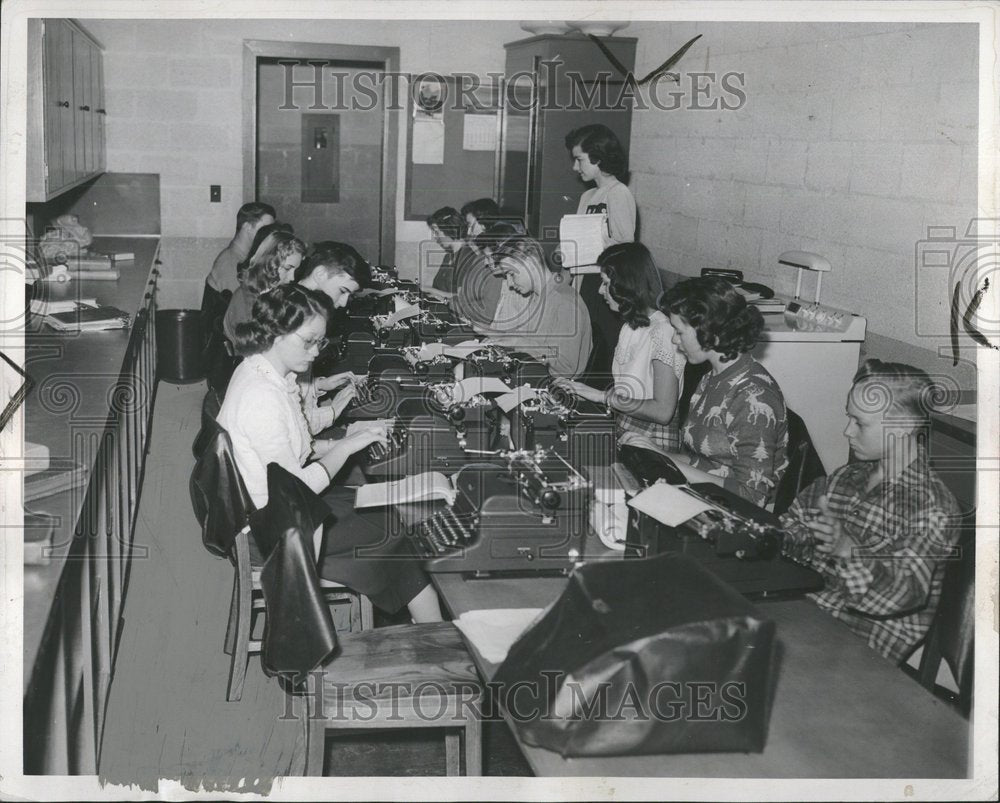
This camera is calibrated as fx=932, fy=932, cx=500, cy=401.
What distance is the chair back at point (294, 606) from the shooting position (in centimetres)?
187

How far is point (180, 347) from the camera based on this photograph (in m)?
5.95

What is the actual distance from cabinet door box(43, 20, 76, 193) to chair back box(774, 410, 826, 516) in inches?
125

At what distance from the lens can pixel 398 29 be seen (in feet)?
21.0

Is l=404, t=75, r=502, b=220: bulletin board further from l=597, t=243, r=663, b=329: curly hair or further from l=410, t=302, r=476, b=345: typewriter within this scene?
l=597, t=243, r=663, b=329: curly hair

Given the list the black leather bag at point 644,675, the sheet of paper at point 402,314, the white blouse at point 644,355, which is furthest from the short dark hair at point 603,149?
the black leather bag at point 644,675

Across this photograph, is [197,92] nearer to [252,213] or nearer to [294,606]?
[252,213]

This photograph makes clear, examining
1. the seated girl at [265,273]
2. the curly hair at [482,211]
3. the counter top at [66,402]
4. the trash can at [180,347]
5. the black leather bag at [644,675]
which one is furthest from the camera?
the trash can at [180,347]

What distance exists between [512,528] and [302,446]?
956 millimetres

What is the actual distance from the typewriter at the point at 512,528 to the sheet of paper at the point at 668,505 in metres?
0.15

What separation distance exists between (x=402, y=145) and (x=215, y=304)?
2100mm

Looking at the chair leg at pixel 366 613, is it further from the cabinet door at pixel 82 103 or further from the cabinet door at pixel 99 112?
the cabinet door at pixel 99 112

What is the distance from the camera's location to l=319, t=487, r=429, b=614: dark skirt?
238 centimetres

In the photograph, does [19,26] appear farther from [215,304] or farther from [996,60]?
[215,304]

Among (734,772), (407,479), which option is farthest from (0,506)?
(734,772)
